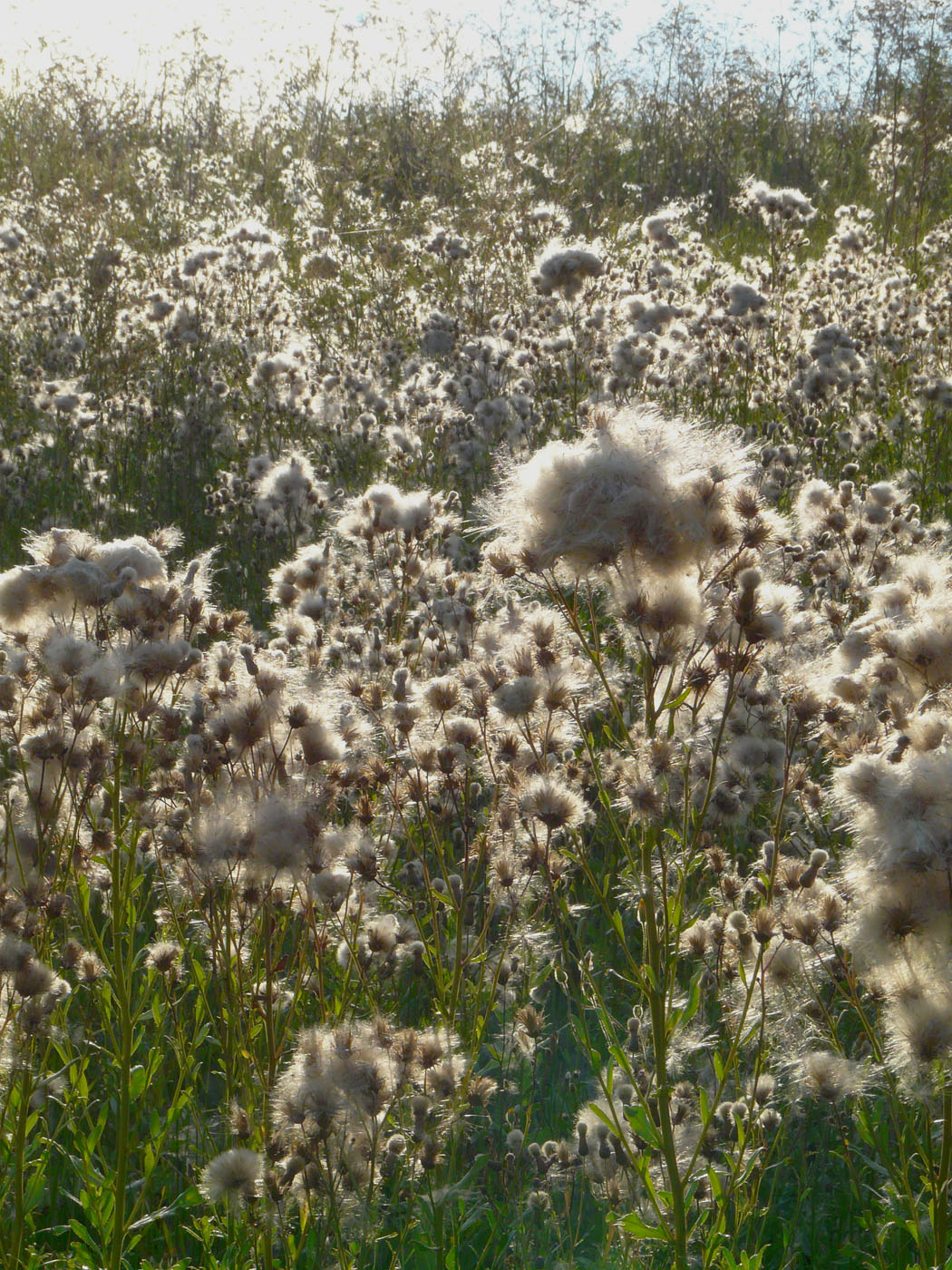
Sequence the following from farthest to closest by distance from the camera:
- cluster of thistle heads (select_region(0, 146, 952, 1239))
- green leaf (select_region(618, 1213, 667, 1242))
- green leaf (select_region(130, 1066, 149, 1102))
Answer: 1. green leaf (select_region(130, 1066, 149, 1102))
2. cluster of thistle heads (select_region(0, 146, 952, 1239))
3. green leaf (select_region(618, 1213, 667, 1242))

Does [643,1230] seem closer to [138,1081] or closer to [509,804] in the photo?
[509,804]

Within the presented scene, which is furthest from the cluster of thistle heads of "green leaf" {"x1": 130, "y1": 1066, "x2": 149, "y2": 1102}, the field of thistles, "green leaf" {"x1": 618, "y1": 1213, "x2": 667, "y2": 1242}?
"green leaf" {"x1": 130, "y1": 1066, "x2": 149, "y2": 1102}

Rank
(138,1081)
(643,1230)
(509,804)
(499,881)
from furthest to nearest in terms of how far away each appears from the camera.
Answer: (499,881) < (509,804) < (138,1081) < (643,1230)

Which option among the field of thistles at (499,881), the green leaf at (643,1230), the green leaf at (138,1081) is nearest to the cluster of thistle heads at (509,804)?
the field of thistles at (499,881)

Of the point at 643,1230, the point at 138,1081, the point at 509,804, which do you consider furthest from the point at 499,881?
the point at 643,1230

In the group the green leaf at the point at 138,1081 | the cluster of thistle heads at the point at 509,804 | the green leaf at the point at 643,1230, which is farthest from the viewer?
the green leaf at the point at 138,1081

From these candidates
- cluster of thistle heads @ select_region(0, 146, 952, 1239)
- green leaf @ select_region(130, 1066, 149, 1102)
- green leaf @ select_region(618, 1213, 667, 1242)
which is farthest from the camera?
green leaf @ select_region(130, 1066, 149, 1102)

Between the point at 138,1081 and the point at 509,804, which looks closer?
the point at 138,1081

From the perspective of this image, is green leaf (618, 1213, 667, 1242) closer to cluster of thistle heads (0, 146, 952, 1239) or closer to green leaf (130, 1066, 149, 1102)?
cluster of thistle heads (0, 146, 952, 1239)

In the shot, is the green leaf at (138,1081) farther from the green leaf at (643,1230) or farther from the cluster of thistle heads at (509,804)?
the green leaf at (643,1230)

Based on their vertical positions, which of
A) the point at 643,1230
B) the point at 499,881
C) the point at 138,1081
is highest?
the point at 499,881

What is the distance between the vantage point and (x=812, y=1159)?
3.09 metres

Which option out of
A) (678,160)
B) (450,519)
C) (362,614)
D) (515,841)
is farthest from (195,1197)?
(678,160)

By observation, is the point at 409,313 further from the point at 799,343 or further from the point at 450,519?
the point at 450,519
